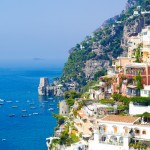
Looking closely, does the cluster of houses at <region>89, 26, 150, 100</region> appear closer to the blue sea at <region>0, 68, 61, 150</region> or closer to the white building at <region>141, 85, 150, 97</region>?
the white building at <region>141, 85, 150, 97</region>

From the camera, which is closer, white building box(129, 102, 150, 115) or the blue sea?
white building box(129, 102, 150, 115)

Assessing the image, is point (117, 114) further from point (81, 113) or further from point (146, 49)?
point (146, 49)

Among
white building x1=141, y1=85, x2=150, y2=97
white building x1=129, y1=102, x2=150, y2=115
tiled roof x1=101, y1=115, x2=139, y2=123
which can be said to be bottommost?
tiled roof x1=101, y1=115, x2=139, y2=123

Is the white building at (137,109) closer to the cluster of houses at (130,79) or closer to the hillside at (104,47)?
the cluster of houses at (130,79)

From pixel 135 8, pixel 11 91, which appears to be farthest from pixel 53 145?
pixel 11 91

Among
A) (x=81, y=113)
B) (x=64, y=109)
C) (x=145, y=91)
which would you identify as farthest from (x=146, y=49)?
(x=64, y=109)

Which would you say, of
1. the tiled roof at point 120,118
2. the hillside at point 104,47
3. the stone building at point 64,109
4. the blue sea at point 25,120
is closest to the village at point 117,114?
the tiled roof at point 120,118

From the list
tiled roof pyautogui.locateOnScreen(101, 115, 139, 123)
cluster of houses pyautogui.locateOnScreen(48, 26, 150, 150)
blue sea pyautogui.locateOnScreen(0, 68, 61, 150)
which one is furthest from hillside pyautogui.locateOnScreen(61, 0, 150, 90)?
tiled roof pyautogui.locateOnScreen(101, 115, 139, 123)
